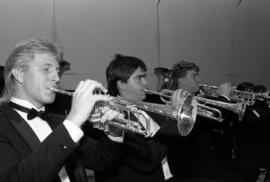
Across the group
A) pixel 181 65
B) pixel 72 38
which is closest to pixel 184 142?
pixel 181 65

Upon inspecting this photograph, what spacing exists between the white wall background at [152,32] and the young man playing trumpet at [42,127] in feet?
9.28

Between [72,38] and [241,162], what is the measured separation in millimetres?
3056

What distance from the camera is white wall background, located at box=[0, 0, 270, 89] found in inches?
185

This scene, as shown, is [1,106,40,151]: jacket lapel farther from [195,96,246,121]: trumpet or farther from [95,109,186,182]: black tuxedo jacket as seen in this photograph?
[195,96,246,121]: trumpet

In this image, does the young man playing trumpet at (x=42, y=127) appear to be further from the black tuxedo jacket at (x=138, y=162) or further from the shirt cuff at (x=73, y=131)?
the black tuxedo jacket at (x=138, y=162)

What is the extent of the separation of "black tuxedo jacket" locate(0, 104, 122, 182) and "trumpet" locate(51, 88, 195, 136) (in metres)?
0.17

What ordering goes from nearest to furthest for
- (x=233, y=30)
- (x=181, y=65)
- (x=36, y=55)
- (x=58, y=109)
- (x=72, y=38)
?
1. (x=36, y=55)
2. (x=58, y=109)
3. (x=181, y=65)
4. (x=72, y=38)
5. (x=233, y=30)

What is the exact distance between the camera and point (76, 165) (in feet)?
6.02

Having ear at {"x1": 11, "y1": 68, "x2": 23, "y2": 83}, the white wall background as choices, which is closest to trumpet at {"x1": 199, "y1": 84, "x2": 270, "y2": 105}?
the white wall background

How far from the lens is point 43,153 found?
52.8 inches

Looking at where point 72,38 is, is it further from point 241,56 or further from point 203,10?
point 241,56

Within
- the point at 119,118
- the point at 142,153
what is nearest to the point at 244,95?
the point at 142,153

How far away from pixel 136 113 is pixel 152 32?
13.5 ft

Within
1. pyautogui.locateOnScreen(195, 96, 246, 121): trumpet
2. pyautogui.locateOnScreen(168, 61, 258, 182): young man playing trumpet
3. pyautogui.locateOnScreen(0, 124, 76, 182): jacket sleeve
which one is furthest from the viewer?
pyautogui.locateOnScreen(195, 96, 246, 121): trumpet
